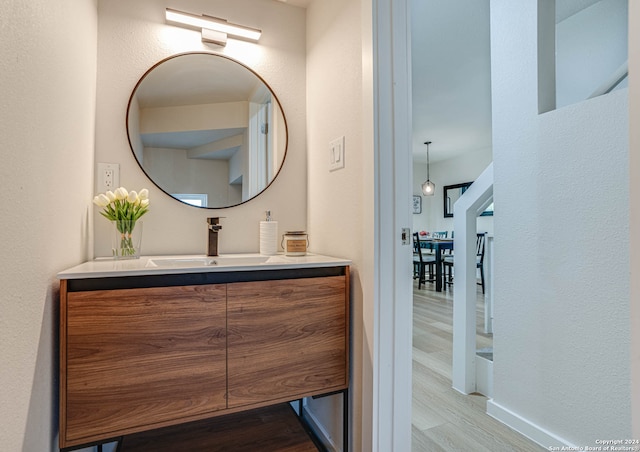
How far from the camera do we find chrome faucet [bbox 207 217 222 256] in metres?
1.48

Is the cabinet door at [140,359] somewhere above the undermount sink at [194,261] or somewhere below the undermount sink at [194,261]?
below

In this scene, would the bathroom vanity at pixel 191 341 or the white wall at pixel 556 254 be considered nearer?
the bathroom vanity at pixel 191 341

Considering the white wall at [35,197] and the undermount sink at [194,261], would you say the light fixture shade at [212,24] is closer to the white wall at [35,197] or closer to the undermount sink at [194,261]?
the white wall at [35,197]

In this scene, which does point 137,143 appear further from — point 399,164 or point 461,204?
point 461,204

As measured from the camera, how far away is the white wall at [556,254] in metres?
1.25

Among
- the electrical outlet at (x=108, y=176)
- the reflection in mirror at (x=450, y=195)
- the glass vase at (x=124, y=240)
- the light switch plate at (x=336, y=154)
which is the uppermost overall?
the reflection in mirror at (x=450, y=195)

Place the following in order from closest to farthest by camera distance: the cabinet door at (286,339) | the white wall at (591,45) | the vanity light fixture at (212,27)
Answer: the cabinet door at (286,339) < the vanity light fixture at (212,27) < the white wall at (591,45)

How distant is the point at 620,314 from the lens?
4.04 feet

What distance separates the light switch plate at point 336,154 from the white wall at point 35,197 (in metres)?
0.97

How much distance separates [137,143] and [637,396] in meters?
1.82

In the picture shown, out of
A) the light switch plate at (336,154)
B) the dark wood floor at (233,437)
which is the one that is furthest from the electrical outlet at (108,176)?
the dark wood floor at (233,437)

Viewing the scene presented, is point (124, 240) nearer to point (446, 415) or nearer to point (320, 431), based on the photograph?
point (320, 431)

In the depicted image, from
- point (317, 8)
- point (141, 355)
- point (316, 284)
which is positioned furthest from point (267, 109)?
point (141, 355)

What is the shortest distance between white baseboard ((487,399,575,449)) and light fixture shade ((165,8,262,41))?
2.31 m
